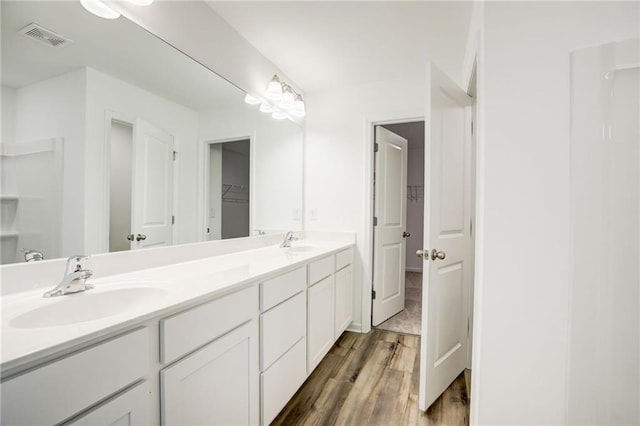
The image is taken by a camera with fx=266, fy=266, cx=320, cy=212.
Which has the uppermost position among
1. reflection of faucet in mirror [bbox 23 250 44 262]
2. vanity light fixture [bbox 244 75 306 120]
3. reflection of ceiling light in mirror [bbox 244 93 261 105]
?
vanity light fixture [bbox 244 75 306 120]

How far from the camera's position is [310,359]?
1732 millimetres

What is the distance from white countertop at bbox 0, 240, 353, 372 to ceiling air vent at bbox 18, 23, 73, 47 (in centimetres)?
93

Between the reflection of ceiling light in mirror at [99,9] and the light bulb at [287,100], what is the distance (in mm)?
1314

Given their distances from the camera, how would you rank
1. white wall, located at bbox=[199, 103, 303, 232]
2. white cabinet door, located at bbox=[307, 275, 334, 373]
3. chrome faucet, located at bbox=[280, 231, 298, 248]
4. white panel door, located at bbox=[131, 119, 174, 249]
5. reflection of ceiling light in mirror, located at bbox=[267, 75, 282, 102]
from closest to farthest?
white panel door, located at bbox=[131, 119, 174, 249]
white cabinet door, located at bbox=[307, 275, 334, 373]
white wall, located at bbox=[199, 103, 303, 232]
reflection of ceiling light in mirror, located at bbox=[267, 75, 282, 102]
chrome faucet, located at bbox=[280, 231, 298, 248]

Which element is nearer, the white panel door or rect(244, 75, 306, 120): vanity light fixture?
the white panel door

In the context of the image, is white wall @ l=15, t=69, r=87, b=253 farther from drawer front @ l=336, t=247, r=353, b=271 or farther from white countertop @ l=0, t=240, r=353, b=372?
drawer front @ l=336, t=247, r=353, b=271

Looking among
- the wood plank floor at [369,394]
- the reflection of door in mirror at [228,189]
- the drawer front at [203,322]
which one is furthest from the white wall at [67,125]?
the wood plank floor at [369,394]

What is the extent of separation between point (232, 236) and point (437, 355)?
1.58 metres

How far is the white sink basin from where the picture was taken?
2.61 feet

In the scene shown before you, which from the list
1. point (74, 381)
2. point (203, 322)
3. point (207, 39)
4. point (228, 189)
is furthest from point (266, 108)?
point (74, 381)

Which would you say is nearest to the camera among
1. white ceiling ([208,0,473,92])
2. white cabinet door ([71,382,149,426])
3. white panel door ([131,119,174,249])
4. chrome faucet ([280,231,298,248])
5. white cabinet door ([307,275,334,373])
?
white cabinet door ([71,382,149,426])

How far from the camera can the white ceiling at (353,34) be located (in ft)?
5.34

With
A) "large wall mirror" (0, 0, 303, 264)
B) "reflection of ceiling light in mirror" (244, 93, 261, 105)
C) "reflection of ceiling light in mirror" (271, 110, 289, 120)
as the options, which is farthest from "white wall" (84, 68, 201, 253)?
"reflection of ceiling light in mirror" (271, 110, 289, 120)

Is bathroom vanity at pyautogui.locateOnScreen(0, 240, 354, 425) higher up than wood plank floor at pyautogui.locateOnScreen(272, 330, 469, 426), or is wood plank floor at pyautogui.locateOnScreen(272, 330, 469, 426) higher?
bathroom vanity at pyautogui.locateOnScreen(0, 240, 354, 425)
